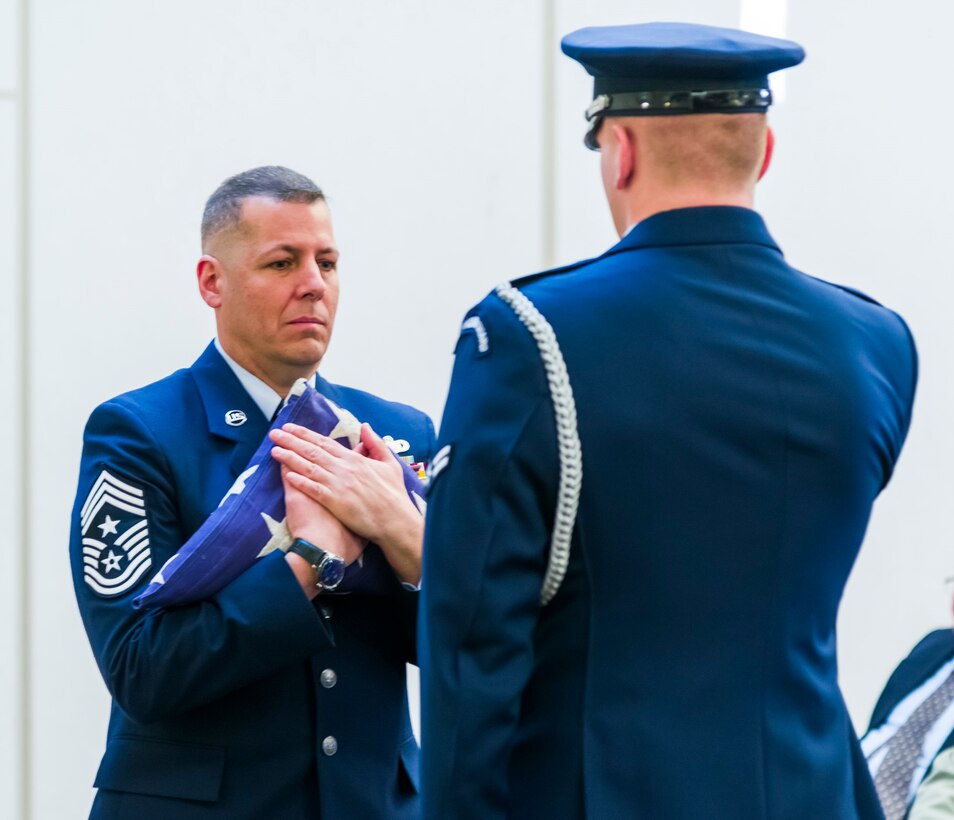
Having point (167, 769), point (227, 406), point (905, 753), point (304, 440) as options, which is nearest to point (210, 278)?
point (227, 406)

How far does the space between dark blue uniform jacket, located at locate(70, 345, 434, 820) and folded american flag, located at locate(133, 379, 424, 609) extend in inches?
1.1

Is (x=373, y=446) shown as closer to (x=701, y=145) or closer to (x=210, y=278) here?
(x=210, y=278)

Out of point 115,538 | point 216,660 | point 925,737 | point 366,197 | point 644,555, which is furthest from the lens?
point 366,197

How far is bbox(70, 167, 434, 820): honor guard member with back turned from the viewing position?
2.00m

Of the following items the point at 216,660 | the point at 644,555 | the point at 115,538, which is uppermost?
the point at 644,555

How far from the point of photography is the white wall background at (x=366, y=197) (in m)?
3.05

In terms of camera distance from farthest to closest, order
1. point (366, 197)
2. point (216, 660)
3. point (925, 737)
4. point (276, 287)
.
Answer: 1. point (366, 197)
2. point (276, 287)
3. point (216, 660)
4. point (925, 737)

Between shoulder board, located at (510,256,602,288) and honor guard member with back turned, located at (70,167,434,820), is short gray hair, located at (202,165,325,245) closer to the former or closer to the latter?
honor guard member with back turned, located at (70,167,434,820)

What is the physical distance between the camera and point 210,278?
2.36 m

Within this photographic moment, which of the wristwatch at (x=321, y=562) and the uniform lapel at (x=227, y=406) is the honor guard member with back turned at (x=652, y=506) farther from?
the uniform lapel at (x=227, y=406)

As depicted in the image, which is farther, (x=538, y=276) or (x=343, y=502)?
(x=343, y=502)

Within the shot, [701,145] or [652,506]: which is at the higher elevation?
[701,145]

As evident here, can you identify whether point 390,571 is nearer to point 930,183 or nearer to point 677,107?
point 677,107

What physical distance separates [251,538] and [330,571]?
111 mm
